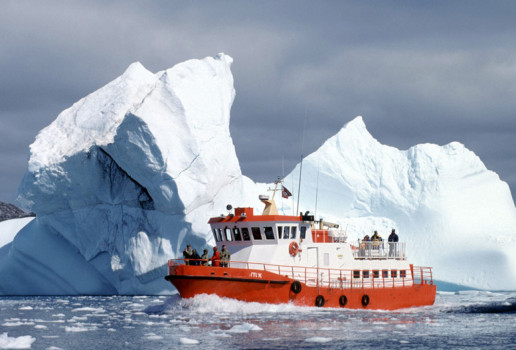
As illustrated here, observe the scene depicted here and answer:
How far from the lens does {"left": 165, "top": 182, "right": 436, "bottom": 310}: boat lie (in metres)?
18.1

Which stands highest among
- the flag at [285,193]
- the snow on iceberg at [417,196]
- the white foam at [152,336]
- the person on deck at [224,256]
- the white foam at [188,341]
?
the snow on iceberg at [417,196]

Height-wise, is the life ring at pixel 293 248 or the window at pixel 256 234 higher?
the window at pixel 256 234

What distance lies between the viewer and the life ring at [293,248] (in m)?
19.4

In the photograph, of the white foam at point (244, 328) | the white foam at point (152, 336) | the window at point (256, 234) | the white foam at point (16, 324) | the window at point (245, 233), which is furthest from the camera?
the window at point (245, 233)

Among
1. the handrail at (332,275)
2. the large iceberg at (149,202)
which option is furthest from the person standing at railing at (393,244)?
the large iceberg at (149,202)

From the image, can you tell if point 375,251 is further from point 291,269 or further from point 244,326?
point 244,326

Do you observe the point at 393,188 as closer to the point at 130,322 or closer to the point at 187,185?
the point at 187,185

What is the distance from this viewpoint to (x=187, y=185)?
25859 mm

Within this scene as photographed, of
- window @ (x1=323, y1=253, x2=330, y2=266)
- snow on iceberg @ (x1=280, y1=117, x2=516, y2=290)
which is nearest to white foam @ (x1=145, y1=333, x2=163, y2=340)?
window @ (x1=323, y1=253, x2=330, y2=266)

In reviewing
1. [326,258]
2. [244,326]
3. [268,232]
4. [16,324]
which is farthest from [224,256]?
[16,324]

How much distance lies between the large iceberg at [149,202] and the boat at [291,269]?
20.7ft

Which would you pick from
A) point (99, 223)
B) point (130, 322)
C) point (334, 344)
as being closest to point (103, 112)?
point (99, 223)

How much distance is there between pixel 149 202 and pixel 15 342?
1480cm

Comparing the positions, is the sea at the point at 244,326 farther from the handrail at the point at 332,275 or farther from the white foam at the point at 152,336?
the handrail at the point at 332,275
